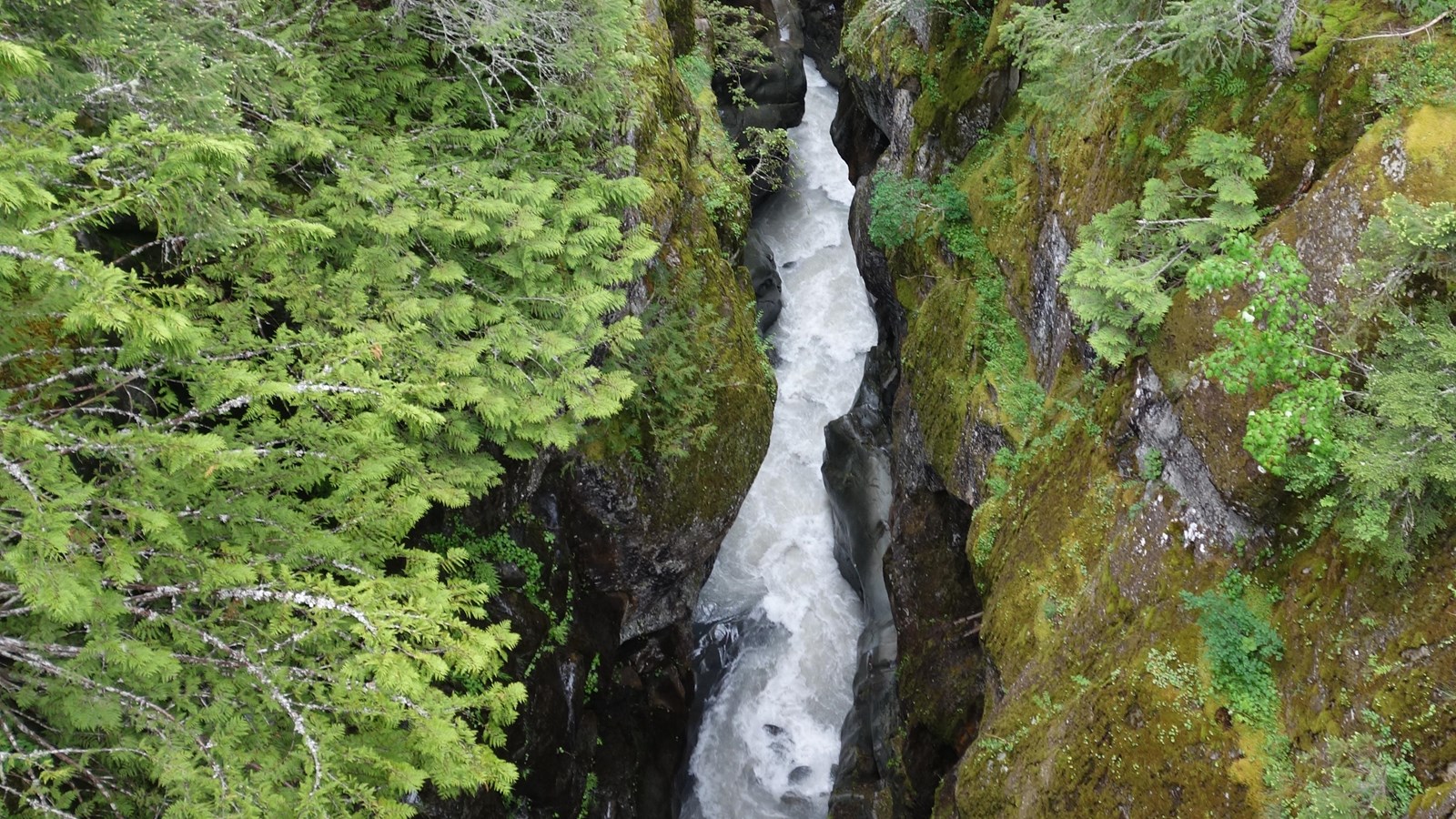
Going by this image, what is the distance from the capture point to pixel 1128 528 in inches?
331

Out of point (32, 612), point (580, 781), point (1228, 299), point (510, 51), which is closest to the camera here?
point (32, 612)

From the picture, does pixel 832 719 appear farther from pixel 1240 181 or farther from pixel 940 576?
pixel 1240 181

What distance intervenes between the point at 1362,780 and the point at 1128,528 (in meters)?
3.17

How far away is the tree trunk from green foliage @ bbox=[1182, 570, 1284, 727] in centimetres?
501

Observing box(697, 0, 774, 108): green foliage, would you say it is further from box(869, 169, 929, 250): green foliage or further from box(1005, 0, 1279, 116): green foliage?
box(1005, 0, 1279, 116): green foliage

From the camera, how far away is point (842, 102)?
2483 centimetres

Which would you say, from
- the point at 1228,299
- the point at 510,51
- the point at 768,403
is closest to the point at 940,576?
the point at 768,403

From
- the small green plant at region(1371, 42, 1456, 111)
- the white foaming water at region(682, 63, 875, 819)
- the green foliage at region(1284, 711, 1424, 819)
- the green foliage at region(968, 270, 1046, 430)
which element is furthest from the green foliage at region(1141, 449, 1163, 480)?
the white foaming water at region(682, 63, 875, 819)

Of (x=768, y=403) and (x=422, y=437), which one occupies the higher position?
(x=422, y=437)

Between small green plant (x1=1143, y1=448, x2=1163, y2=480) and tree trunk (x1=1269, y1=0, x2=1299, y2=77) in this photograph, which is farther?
small green plant (x1=1143, y1=448, x2=1163, y2=480)

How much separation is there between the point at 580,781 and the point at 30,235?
10563mm

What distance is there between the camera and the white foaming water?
15.9 metres

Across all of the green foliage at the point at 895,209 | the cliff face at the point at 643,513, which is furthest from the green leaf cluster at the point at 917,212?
the cliff face at the point at 643,513

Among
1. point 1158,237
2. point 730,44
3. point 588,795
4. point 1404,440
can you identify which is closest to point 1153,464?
point 1158,237
